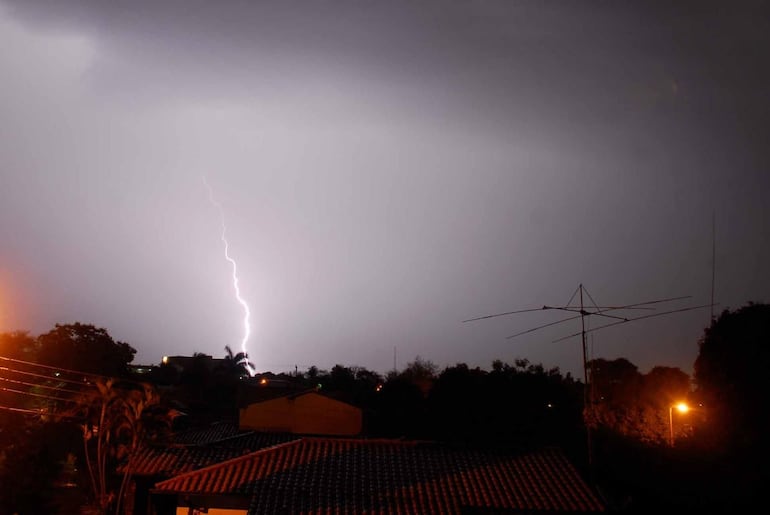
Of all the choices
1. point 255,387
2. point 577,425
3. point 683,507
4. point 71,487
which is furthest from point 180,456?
point 255,387

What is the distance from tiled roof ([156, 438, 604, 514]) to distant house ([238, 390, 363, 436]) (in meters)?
20.0

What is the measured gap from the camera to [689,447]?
27.5 metres

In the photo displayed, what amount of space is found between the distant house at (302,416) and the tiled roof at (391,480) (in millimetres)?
19995

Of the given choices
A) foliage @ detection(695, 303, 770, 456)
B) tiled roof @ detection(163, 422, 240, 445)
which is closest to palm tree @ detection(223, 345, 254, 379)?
tiled roof @ detection(163, 422, 240, 445)

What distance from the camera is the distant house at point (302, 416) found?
42.5 metres

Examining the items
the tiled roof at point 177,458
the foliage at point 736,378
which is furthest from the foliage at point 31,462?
the foliage at point 736,378

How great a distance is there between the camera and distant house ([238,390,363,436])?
42469 millimetres

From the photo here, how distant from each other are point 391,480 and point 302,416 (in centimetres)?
2272

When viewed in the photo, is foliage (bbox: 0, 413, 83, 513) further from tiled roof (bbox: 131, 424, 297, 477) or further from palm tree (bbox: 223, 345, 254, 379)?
palm tree (bbox: 223, 345, 254, 379)

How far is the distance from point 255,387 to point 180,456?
3323 centimetres

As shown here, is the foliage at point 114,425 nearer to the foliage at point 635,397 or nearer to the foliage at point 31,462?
the foliage at point 31,462

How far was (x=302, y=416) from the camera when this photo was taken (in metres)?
42.6

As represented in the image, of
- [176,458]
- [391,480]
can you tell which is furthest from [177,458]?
[391,480]

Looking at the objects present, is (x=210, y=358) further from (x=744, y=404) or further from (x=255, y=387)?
(x=744, y=404)
